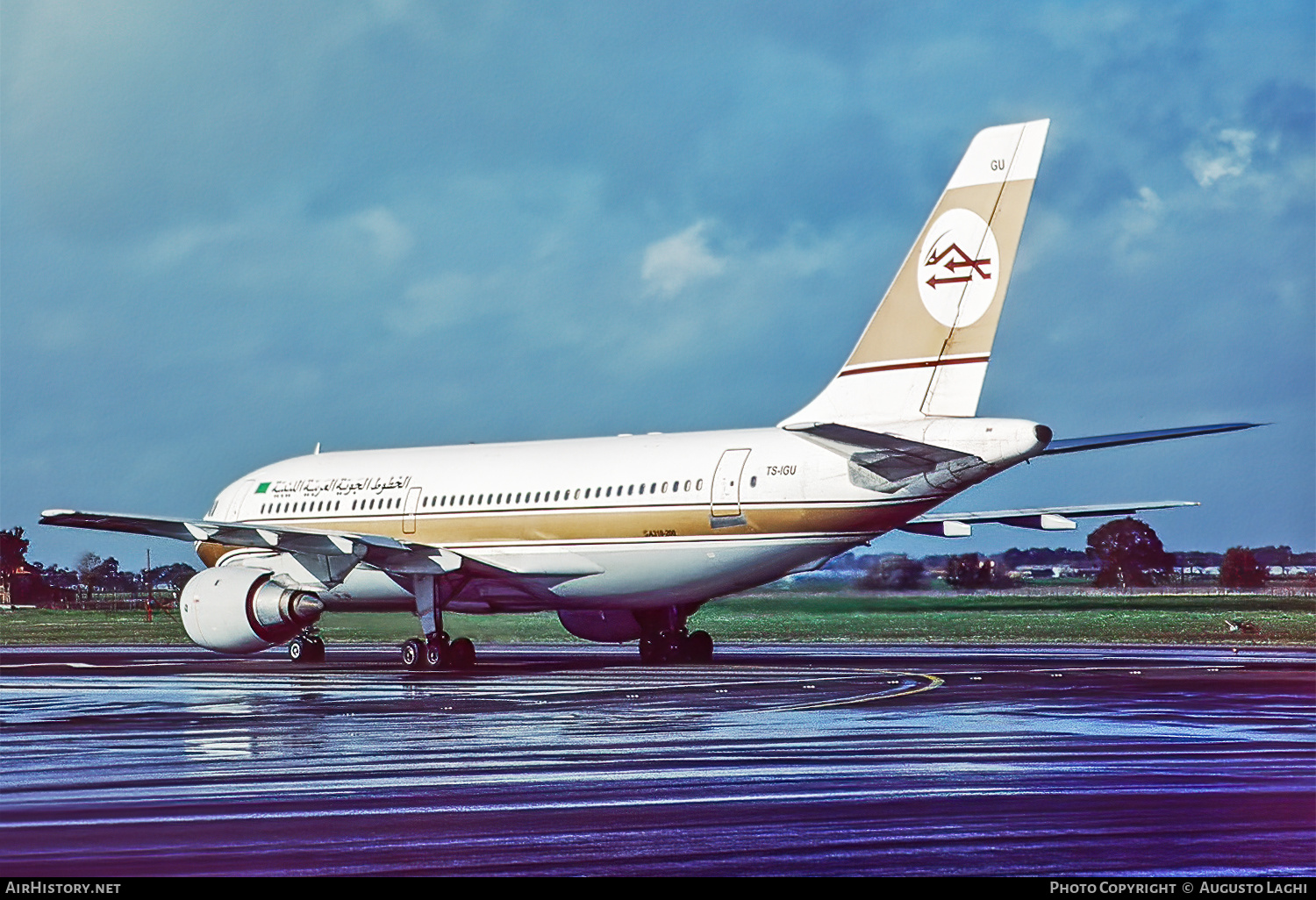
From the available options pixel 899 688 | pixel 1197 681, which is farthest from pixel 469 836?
pixel 1197 681

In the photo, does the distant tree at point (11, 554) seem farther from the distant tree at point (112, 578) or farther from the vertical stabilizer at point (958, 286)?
the vertical stabilizer at point (958, 286)

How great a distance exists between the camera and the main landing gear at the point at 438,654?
103 feet

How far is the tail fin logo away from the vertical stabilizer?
14 millimetres

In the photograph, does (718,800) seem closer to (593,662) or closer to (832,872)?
(832,872)

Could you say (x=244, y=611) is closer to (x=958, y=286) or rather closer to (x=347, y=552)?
(x=347, y=552)

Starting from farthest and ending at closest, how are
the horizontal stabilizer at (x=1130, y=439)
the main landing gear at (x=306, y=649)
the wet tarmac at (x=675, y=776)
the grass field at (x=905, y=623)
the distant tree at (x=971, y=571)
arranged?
1. the distant tree at (x=971, y=571)
2. the grass field at (x=905, y=623)
3. the main landing gear at (x=306, y=649)
4. the horizontal stabilizer at (x=1130, y=439)
5. the wet tarmac at (x=675, y=776)

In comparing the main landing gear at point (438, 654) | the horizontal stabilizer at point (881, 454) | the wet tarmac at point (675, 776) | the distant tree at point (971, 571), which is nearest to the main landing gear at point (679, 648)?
the main landing gear at point (438, 654)

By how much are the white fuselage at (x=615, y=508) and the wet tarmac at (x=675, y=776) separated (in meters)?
2.89

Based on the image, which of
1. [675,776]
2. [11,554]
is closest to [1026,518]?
[675,776]

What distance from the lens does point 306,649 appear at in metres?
34.5

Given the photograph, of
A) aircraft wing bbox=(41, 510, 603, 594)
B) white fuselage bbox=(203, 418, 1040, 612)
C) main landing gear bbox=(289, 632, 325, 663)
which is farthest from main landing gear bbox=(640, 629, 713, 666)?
main landing gear bbox=(289, 632, 325, 663)

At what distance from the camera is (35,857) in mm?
10102

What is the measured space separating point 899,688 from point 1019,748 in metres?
8.10

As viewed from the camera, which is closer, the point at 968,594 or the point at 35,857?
the point at 35,857
